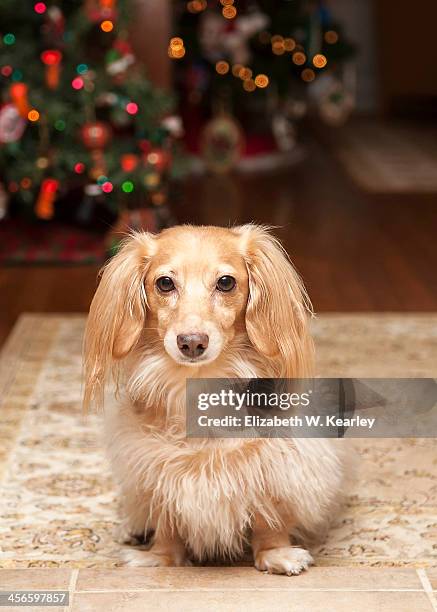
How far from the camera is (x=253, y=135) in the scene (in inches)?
260

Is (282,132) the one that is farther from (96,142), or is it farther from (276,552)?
(276,552)

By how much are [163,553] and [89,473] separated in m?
0.48

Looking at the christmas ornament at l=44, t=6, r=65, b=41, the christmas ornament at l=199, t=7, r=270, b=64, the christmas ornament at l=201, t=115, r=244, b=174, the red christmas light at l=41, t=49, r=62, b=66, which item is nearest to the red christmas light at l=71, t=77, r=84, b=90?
the red christmas light at l=41, t=49, r=62, b=66

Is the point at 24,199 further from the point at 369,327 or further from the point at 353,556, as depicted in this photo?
the point at 353,556

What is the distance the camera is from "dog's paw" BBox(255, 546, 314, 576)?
1652 millimetres

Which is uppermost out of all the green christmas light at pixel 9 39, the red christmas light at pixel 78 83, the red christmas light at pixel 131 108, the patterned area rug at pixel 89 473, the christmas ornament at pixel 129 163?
the green christmas light at pixel 9 39

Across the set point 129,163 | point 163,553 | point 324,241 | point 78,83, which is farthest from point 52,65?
point 163,553

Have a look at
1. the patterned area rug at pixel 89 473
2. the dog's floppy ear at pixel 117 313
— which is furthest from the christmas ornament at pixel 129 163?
the dog's floppy ear at pixel 117 313

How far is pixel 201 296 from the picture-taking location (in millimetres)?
1529

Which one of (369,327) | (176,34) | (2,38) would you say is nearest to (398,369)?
(369,327)

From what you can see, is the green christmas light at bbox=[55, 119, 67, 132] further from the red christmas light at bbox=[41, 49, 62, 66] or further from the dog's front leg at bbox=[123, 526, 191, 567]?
the dog's front leg at bbox=[123, 526, 191, 567]

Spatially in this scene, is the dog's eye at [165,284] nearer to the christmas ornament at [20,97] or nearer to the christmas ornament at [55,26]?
the christmas ornament at [20,97]

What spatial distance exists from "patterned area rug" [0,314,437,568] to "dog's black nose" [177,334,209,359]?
1.69 ft

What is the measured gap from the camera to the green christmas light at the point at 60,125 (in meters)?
3.86
